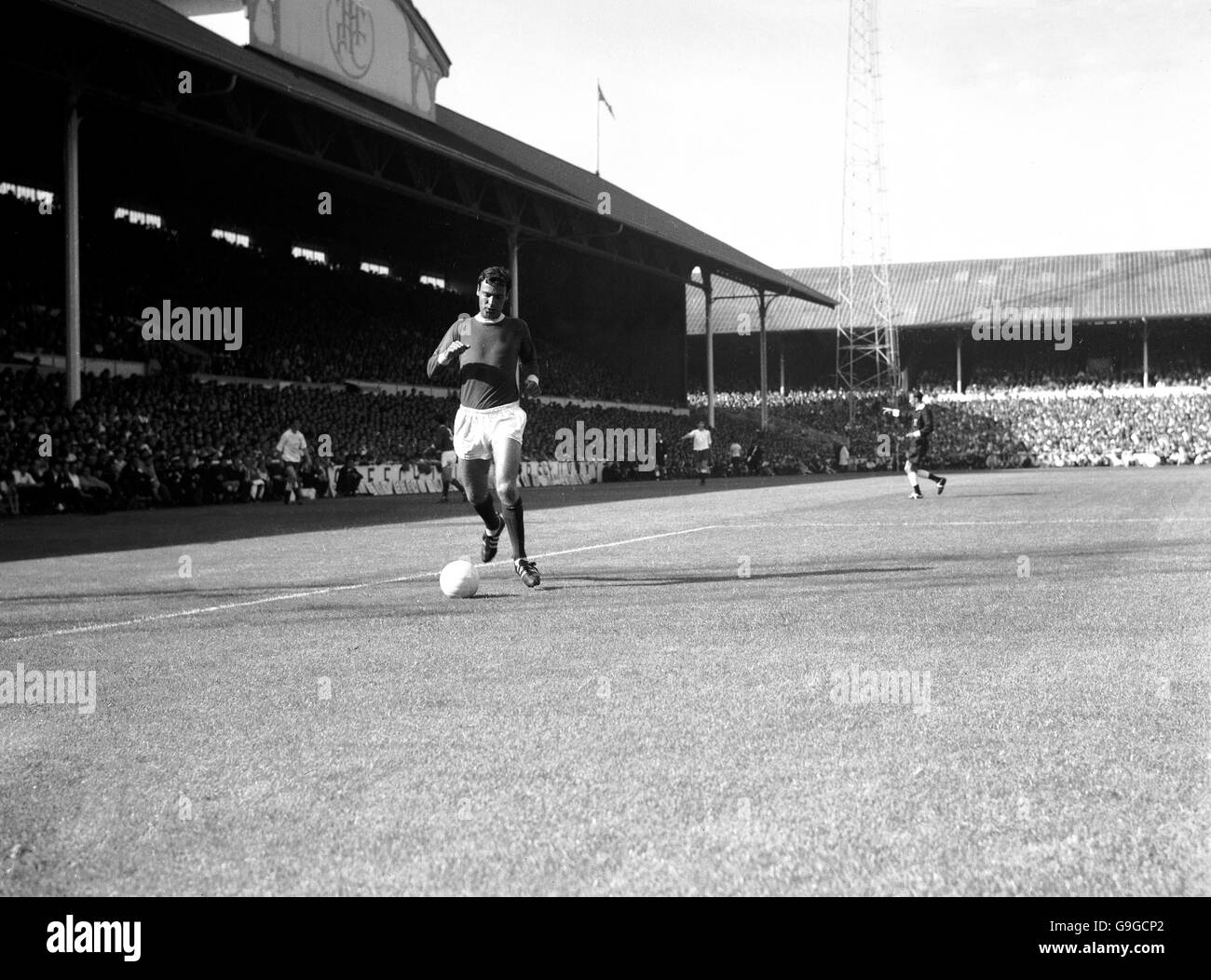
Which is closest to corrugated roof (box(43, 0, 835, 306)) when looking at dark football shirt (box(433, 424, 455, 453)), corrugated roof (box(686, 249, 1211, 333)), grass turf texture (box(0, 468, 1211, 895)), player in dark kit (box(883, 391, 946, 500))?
dark football shirt (box(433, 424, 455, 453))

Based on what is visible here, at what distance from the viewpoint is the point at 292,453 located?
2617cm

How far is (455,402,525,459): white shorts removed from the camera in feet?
32.3

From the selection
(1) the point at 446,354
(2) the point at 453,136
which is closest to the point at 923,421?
(1) the point at 446,354

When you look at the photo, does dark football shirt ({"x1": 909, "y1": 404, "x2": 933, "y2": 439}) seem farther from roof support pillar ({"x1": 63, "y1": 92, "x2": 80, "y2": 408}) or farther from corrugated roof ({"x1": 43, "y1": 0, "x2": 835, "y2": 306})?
roof support pillar ({"x1": 63, "y1": 92, "x2": 80, "y2": 408})

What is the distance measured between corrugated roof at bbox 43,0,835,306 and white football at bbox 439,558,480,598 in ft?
53.7

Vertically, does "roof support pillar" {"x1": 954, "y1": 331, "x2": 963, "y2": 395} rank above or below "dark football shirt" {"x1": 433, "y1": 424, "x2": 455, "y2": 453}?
above

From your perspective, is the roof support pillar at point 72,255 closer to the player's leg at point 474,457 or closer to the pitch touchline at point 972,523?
the pitch touchline at point 972,523

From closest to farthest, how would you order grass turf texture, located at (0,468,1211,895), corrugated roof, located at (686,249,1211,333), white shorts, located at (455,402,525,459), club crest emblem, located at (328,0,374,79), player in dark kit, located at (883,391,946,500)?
grass turf texture, located at (0,468,1211,895)
white shorts, located at (455,402,525,459)
player in dark kit, located at (883,391,946,500)
club crest emblem, located at (328,0,374,79)
corrugated roof, located at (686,249,1211,333)

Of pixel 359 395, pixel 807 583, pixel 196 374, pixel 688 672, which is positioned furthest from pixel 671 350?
pixel 688 672

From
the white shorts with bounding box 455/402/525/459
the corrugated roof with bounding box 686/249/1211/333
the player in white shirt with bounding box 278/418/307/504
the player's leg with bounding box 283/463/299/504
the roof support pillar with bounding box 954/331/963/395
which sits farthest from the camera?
the corrugated roof with bounding box 686/249/1211/333

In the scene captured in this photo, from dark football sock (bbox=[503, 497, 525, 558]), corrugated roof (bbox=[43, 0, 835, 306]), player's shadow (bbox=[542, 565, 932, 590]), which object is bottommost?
player's shadow (bbox=[542, 565, 932, 590])

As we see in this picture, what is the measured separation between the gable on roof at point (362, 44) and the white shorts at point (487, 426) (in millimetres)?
26007

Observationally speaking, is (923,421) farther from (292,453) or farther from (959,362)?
(959,362)

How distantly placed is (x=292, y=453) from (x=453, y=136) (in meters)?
17.3
